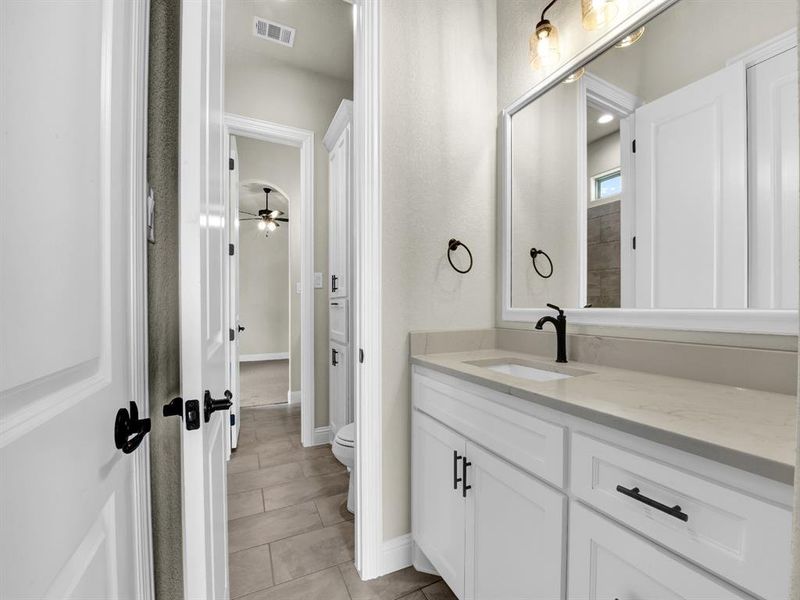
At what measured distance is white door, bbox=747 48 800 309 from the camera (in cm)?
92

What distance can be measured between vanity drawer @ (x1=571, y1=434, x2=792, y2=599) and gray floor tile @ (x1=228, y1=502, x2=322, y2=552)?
1507mm

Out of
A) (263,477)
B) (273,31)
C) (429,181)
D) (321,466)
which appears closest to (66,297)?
(429,181)

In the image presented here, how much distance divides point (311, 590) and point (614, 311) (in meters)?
1.59

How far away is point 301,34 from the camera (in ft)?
8.46

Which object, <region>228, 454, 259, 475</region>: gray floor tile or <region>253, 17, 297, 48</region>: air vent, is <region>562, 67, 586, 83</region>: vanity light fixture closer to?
<region>253, 17, 297, 48</region>: air vent

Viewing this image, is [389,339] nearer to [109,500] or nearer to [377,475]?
[377,475]

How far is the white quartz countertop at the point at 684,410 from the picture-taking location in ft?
1.85

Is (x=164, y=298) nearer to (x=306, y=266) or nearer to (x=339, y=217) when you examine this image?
(x=339, y=217)

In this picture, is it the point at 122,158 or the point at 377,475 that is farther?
the point at 377,475

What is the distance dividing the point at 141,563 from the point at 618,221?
1.73 m

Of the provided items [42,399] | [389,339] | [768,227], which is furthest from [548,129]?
[42,399]

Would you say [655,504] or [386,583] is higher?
[655,504]

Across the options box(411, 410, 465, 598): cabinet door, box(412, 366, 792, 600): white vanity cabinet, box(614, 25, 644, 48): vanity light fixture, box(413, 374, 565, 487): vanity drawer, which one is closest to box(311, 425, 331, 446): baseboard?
box(411, 410, 465, 598): cabinet door

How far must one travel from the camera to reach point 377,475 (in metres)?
1.50
